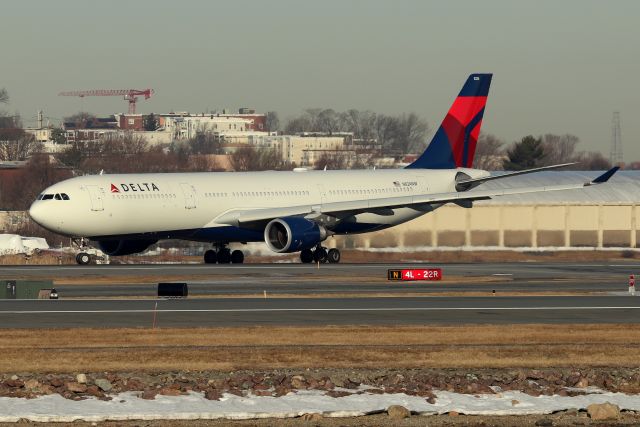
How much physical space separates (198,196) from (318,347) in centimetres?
3392

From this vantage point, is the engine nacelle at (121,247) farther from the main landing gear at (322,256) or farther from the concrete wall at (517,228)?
the concrete wall at (517,228)

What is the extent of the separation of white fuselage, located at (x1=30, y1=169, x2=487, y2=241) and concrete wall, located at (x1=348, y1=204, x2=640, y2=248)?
11.2 ft

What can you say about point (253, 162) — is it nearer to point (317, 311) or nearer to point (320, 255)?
point (320, 255)

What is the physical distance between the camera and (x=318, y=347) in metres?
27.9

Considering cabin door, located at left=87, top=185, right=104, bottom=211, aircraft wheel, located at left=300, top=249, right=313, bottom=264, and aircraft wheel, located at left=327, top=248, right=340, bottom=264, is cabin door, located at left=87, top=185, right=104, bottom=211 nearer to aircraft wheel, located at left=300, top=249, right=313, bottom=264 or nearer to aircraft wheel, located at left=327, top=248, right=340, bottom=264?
aircraft wheel, located at left=300, top=249, right=313, bottom=264

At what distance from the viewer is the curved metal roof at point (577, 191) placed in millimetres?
74750

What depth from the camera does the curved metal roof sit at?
7475 cm

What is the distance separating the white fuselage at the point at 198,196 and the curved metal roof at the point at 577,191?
6096mm

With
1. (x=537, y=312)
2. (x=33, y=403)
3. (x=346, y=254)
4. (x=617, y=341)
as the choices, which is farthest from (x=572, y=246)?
(x=33, y=403)

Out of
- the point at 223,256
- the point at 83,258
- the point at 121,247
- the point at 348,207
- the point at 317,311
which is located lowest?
the point at 223,256

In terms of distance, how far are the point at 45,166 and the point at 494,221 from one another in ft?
177

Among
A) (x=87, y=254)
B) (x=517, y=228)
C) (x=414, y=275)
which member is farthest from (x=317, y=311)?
(x=517, y=228)

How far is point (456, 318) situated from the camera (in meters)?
34.1

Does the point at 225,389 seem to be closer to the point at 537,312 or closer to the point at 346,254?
the point at 537,312
